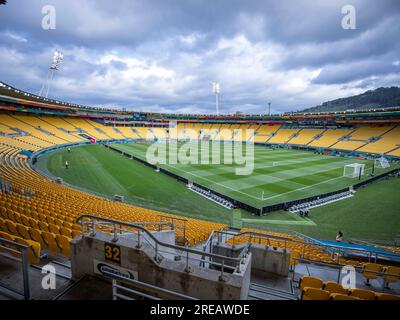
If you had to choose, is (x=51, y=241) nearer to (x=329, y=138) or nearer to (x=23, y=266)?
(x=23, y=266)

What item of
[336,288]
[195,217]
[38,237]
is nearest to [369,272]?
[336,288]

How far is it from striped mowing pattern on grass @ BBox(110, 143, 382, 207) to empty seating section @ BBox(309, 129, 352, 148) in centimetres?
2018

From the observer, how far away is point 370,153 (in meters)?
47.7

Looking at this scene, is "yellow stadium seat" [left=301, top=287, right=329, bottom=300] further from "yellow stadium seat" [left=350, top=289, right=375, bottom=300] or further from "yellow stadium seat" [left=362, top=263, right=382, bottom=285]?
"yellow stadium seat" [left=362, top=263, right=382, bottom=285]

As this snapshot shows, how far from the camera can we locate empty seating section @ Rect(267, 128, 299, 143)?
6962cm

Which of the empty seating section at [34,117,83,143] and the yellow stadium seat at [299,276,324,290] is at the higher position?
the empty seating section at [34,117,83,143]

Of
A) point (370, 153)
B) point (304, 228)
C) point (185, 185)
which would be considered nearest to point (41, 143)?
point (185, 185)

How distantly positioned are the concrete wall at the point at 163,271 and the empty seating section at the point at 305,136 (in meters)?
65.9

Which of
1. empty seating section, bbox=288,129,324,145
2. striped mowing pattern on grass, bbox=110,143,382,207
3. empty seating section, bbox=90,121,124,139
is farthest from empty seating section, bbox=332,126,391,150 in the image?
empty seating section, bbox=90,121,124,139

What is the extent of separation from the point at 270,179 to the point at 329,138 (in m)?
42.6

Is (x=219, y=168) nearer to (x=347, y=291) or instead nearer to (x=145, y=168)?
(x=145, y=168)

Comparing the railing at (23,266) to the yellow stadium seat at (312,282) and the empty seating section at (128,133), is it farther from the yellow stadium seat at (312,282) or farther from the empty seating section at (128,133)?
the empty seating section at (128,133)

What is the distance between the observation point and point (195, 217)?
1853 cm
